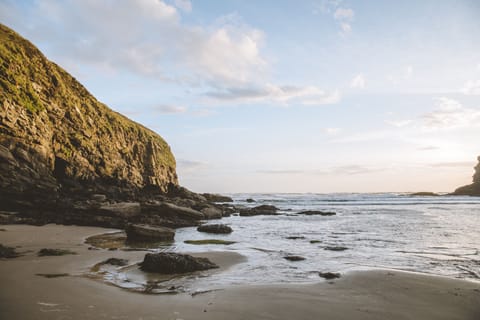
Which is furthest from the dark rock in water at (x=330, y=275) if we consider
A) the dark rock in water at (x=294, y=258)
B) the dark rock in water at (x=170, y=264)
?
the dark rock in water at (x=170, y=264)

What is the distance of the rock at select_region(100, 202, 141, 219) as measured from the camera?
1984 cm

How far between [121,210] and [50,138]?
1481cm

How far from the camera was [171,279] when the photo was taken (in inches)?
296

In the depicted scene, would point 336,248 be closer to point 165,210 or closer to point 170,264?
point 170,264

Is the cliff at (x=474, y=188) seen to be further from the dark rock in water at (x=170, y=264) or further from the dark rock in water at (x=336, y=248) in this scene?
the dark rock in water at (x=170, y=264)

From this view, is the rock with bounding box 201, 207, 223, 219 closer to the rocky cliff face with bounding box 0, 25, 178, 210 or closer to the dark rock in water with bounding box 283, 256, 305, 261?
the rocky cliff face with bounding box 0, 25, 178, 210

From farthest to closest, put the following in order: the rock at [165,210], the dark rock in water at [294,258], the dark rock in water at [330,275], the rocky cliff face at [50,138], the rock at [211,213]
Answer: the rock at [211,213] < the rock at [165,210] < the rocky cliff face at [50,138] < the dark rock in water at [294,258] < the dark rock in water at [330,275]

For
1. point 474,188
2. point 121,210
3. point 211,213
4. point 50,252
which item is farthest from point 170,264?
point 474,188

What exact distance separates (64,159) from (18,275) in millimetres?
26363

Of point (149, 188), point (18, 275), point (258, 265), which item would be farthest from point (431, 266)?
point (149, 188)

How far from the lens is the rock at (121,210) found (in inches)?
781

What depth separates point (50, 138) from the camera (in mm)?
28844

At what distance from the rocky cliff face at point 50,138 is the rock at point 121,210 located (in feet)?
16.1

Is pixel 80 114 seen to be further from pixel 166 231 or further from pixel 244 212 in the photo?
pixel 166 231
